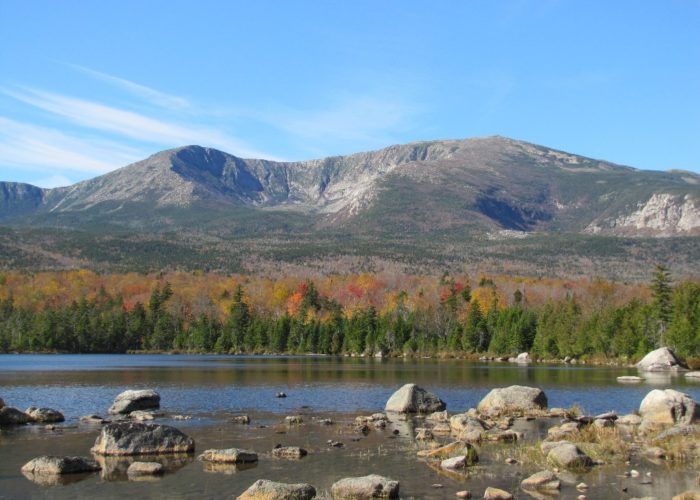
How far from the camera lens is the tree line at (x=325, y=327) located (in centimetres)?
12938

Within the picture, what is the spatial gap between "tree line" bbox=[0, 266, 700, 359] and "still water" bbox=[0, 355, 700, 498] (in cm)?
4460

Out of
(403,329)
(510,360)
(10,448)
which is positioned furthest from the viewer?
(403,329)

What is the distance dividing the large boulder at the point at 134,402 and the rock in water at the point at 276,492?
26079 millimetres

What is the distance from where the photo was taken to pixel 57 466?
27203mm

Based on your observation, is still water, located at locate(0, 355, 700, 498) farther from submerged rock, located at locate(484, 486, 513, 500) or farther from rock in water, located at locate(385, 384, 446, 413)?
rock in water, located at locate(385, 384, 446, 413)

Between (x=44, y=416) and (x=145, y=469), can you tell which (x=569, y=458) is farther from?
(x=44, y=416)

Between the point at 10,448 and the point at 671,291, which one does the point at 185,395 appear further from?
the point at 671,291

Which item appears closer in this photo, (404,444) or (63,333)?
(404,444)

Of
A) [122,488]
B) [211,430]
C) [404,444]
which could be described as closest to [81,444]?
[211,430]

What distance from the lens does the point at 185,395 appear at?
58.8 meters

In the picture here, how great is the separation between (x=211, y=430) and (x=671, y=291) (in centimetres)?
9483

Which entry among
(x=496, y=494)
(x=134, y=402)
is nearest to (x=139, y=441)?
(x=496, y=494)

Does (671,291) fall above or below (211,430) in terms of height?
above

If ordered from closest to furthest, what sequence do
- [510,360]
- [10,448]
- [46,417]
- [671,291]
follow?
[10,448]
[46,417]
[671,291]
[510,360]
